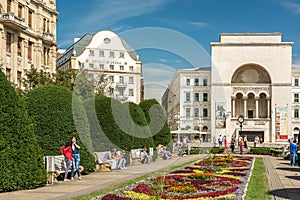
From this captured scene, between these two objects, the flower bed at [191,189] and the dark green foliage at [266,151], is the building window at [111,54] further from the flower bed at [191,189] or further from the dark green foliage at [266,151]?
the dark green foliage at [266,151]

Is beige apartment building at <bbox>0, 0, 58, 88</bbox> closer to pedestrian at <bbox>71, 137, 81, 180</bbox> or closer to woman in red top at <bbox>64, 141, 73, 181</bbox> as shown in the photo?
pedestrian at <bbox>71, 137, 81, 180</bbox>

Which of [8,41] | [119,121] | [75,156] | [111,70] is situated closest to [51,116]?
[75,156]

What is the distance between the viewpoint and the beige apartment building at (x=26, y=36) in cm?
4128

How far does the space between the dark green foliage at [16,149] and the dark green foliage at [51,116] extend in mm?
3098

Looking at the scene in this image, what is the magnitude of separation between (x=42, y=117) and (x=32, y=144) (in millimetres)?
3435

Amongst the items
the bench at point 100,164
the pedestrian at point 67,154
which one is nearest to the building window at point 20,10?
the bench at point 100,164

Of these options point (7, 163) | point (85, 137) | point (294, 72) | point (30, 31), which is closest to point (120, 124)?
point (85, 137)

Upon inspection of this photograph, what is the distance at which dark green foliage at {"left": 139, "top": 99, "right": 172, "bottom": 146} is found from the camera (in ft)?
108

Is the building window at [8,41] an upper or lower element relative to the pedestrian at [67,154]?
upper

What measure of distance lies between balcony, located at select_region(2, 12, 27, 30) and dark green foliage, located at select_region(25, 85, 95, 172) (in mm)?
23680

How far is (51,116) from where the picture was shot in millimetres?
19031

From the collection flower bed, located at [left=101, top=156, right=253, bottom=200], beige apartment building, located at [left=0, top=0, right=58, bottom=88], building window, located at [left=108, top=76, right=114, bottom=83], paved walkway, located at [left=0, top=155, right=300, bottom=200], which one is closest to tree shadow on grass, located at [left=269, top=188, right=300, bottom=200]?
paved walkway, located at [left=0, top=155, right=300, bottom=200]

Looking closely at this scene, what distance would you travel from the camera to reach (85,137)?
2089 cm

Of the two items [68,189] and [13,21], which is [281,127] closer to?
[13,21]
